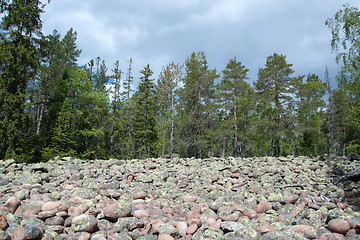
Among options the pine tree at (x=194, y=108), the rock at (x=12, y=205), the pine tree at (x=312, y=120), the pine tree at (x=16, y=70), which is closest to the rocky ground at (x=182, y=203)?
the rock at (x=12, y=205)

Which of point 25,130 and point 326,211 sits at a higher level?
point 25,130

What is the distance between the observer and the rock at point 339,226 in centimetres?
311

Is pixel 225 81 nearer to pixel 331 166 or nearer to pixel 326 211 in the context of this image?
pixel 331 166

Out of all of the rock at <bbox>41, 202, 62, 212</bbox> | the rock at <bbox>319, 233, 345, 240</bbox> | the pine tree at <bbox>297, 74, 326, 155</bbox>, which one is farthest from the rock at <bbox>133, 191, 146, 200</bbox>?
the pine tree at <bbox>297, 74, 326, 155</bbox>

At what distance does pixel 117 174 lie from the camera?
6.88m

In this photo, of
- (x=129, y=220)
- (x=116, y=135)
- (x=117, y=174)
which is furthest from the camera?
(x=116, y=135)

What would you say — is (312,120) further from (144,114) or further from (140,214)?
(140,214)

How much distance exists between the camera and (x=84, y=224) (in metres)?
2.97

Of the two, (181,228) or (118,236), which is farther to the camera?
(181,228)

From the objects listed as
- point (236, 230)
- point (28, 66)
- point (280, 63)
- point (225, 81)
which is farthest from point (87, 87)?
point (236, 230)

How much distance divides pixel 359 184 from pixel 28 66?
64.5ft

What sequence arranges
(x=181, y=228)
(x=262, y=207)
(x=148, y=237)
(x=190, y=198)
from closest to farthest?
(x=148, y=237) < (x=181, y=228) < (x=262, y=207) < (x=190, y=198)

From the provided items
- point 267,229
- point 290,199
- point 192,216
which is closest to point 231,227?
point 267,229

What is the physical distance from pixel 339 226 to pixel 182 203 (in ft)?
9.65
